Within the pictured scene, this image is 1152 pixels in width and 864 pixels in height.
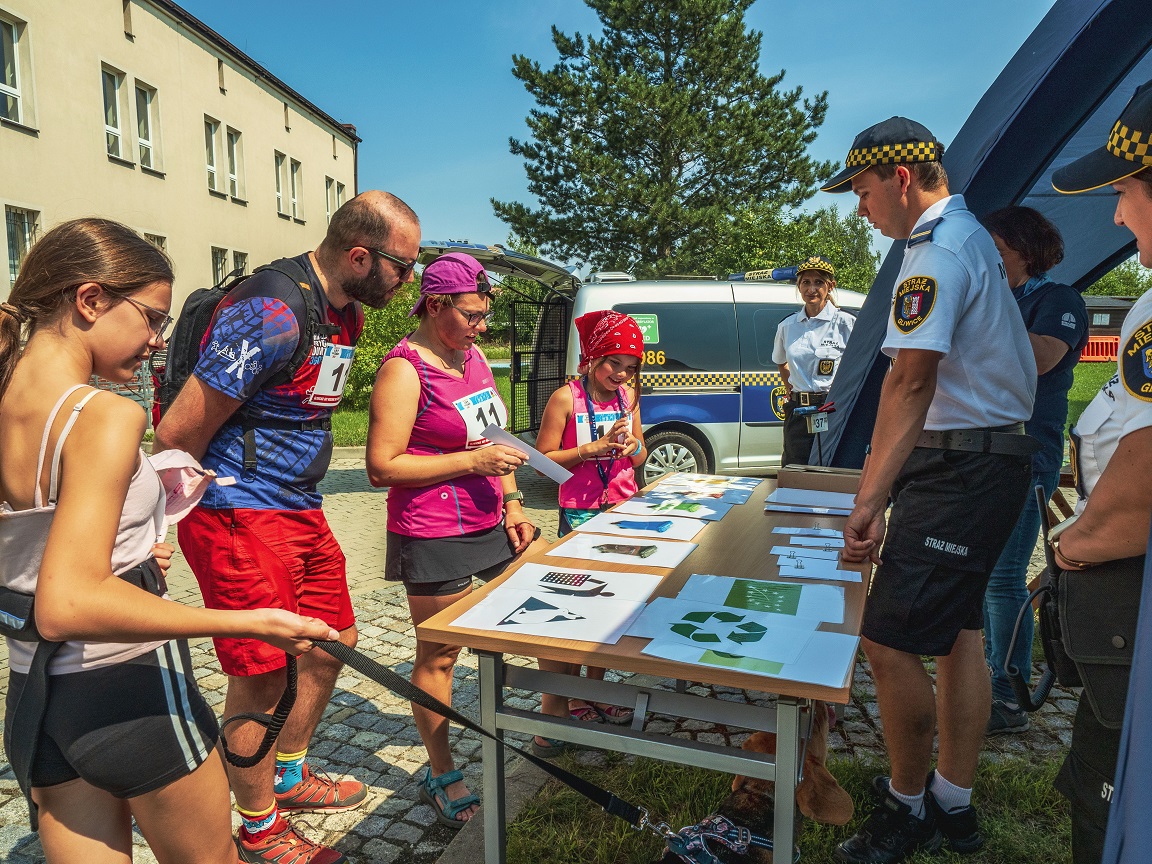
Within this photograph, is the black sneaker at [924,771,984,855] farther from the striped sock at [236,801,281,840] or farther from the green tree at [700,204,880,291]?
the green tree at [700,204,880,291]

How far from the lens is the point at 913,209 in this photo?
2.59 metres

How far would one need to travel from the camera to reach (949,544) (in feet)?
7.73

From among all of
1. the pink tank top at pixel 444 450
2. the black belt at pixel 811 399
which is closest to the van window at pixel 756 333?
the black belt at pixel 811 399

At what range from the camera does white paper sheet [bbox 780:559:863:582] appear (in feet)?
7.91

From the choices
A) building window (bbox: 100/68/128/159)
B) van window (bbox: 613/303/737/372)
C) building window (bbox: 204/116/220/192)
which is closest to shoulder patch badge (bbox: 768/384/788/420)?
van window (bbox: 613/303/737/372)

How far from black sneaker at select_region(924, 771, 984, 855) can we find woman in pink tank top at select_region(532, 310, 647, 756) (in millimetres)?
1264

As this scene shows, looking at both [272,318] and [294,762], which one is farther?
[294,762]

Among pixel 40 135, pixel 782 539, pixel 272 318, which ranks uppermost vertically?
pixel 40 135

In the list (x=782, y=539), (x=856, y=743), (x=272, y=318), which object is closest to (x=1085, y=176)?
(x=782, y=539)

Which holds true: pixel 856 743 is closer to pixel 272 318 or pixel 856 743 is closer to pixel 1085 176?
pixel 1085 176

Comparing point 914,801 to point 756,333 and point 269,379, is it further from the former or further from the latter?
point 756,333

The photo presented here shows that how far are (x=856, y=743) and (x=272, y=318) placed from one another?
9.05 feet

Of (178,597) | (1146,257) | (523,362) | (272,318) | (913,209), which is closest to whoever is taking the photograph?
(1146,257)

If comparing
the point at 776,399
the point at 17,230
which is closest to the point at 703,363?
the point at 776,399
